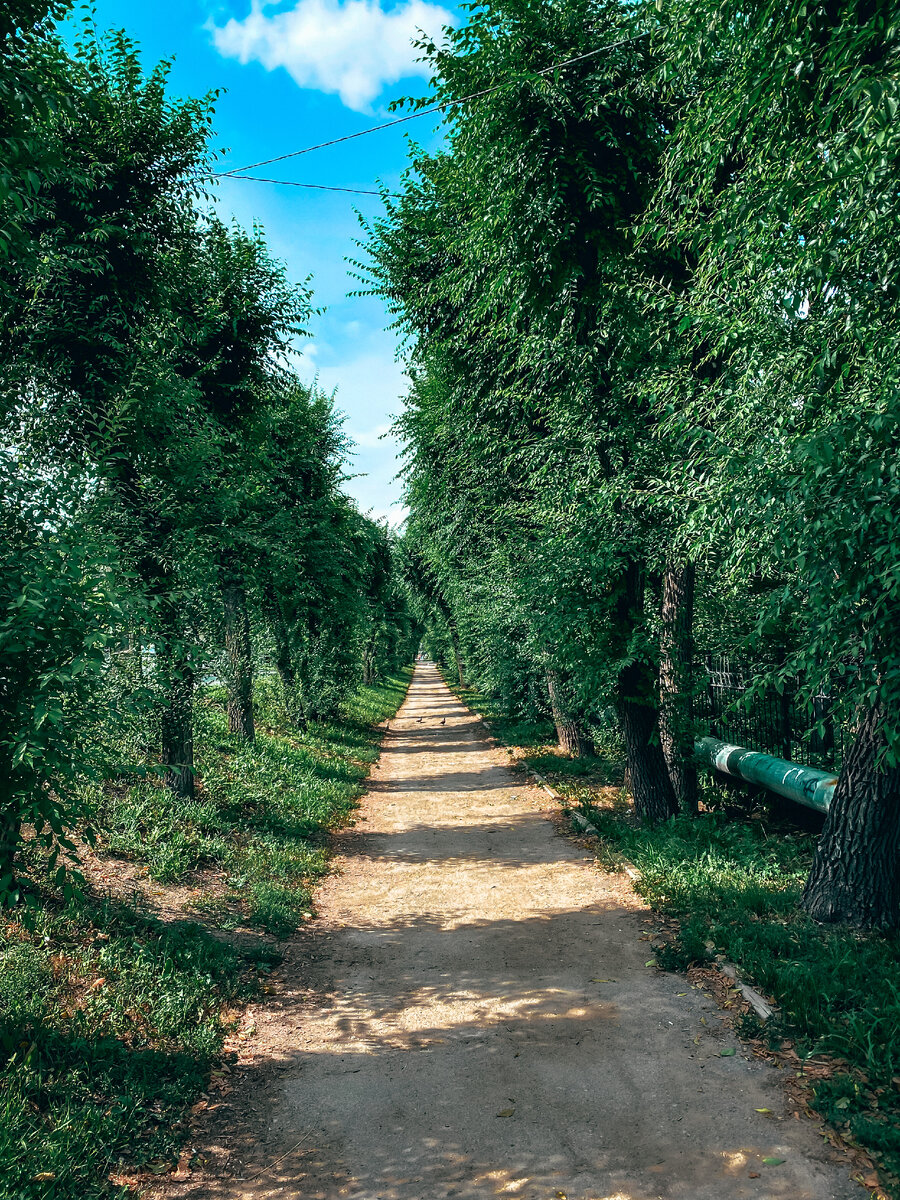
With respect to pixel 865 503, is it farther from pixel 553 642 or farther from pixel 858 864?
pixel 553 642

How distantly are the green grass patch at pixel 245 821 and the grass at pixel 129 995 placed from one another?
1.0 inches

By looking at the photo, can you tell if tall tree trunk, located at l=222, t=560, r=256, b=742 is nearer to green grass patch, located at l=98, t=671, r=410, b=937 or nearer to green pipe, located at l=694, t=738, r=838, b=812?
green grass patch, located at l=98, t=671, r=410, b=937

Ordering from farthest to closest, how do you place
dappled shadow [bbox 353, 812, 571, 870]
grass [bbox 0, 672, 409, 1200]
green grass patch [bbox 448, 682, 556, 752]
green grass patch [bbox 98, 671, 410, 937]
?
green grass patch [bbox 448, 682, 556, 752] < dappled shadow [bbox 353, 812, 571, 870] < green grass patch [bbox 98, 671, 410, 937] < grass [bbox 0, 672, 409, 1200]

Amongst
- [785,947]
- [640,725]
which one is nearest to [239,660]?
[640,725]

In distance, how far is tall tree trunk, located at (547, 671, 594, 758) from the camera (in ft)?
49.8

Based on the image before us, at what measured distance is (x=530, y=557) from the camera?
9539 mm

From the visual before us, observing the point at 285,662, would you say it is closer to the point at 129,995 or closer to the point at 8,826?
the point at 129,995

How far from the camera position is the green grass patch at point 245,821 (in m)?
7.20

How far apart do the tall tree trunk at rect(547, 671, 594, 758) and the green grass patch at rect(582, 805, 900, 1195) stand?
6.18 meters

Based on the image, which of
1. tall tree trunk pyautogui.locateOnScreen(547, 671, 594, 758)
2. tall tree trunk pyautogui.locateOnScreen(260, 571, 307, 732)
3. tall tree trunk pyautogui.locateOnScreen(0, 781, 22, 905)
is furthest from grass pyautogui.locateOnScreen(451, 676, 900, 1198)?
tall tree trunk pyautogui.locateOnScreen(260, 571, 307, 732)

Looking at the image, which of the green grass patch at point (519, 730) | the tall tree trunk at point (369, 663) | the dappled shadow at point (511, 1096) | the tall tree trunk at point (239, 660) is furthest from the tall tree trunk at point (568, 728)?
the tall tree trunk at point (369, 663)

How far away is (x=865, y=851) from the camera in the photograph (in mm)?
5656

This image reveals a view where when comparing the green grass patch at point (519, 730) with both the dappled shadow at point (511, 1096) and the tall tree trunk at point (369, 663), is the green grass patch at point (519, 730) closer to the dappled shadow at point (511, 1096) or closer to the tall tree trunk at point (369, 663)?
the tall tree trunk at point (369, 663)

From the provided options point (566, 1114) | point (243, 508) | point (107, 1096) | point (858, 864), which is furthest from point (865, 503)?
point (243, 508)
